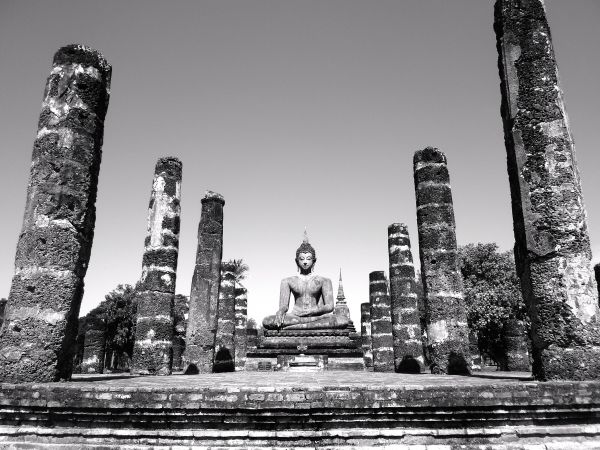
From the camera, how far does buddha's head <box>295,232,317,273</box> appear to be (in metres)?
15.5

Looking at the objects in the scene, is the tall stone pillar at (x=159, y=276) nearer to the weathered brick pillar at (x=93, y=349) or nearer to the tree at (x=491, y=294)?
the weathered brick pillar at (x=93, y=349)

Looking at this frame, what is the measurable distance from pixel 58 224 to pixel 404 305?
38.2 feet

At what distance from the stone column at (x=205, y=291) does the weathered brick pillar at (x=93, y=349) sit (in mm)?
6146

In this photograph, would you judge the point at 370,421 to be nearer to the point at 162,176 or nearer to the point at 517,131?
the point at 517,131

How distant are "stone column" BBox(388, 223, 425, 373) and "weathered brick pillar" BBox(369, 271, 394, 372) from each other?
139 inches

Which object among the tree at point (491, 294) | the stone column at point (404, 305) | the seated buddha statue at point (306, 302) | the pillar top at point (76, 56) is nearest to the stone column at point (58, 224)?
the pillar top at point (76, 56)

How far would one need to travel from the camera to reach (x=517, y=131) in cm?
603

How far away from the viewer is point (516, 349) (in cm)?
1752

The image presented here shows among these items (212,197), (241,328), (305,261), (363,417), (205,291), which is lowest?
(363,417)

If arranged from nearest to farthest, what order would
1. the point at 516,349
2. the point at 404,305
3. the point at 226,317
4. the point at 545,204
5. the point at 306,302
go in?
the point at 545,204 → the point at 306,302 → the point at 404,305 → the point at 516,349 → the point at 226,317

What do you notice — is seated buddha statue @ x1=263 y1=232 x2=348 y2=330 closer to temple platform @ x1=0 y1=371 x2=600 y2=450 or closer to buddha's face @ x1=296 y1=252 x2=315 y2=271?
buddha's face @ x1=296 y1=252 x2=315 y2=271

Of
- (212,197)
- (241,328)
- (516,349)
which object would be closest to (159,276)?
(212,197)

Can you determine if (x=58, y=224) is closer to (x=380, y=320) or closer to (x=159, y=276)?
(x=159, y=276)

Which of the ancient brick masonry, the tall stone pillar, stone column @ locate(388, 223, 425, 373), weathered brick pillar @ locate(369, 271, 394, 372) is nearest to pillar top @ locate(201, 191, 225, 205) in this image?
the tall stone pillar
